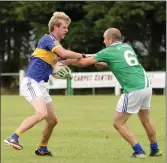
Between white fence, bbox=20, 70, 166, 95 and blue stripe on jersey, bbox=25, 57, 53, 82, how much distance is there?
2439cm

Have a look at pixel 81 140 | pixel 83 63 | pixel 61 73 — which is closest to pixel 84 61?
pixel 83 63

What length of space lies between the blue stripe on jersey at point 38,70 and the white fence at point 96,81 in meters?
24.4

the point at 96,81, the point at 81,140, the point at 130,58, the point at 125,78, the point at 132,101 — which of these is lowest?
the point at 96,81

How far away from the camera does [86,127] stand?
1454 cm

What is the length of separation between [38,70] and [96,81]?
25.7 meters

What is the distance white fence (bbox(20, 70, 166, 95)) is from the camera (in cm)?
3397

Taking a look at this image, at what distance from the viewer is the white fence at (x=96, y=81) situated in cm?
3397

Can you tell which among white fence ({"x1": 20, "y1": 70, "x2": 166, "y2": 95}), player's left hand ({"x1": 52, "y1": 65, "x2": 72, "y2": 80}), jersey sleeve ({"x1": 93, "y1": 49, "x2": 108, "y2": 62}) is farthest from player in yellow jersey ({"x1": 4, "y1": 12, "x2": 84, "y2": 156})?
white fence ({"x1": 20, "y1": 70, "x2": 166, "y2": 95})

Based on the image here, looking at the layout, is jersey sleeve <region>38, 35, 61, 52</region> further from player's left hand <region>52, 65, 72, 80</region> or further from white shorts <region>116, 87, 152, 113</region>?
white shorts <region>116, 87, 152, 113</region>

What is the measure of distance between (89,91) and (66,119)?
65.8 feet

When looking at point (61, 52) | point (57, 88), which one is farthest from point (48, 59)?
point (57, 88)

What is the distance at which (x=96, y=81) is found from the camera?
34.9m

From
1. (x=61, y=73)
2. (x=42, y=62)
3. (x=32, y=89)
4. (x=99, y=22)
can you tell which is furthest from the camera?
(x=99, y=22)

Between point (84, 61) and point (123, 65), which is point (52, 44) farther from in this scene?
point (123, 65)
